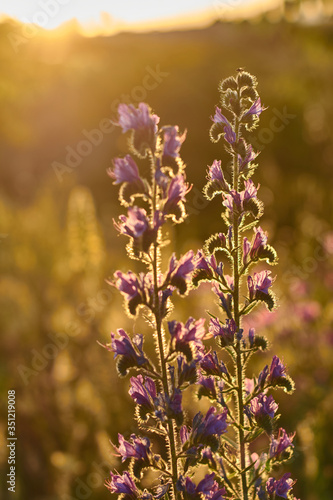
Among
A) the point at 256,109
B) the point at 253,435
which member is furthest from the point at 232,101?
the point at 253,435

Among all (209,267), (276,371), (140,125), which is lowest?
(276,371)

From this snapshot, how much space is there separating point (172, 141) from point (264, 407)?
96 cm

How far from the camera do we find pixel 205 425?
5.58ft

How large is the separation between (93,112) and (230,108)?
20800 millimetres

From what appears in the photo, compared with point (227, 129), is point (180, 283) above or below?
below

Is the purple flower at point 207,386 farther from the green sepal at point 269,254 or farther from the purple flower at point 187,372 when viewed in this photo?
the green sepal at point 269,254

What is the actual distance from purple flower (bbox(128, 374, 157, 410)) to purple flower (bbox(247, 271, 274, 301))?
48 centimetres

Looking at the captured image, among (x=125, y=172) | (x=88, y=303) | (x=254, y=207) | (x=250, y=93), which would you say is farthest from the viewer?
(x=88, y=303)

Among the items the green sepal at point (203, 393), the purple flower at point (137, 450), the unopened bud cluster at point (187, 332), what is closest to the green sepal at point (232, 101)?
the unopened bud cluster at point (187, 332)

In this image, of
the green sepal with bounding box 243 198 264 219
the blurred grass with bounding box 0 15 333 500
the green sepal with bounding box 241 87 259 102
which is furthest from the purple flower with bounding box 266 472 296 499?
the blurred grass with bounding box 0 15 333 500

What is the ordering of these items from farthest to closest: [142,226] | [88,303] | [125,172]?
[88,303]
[125,172]
[142,226]

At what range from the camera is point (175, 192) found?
1700 millimetres

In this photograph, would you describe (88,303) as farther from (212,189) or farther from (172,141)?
(172,141)

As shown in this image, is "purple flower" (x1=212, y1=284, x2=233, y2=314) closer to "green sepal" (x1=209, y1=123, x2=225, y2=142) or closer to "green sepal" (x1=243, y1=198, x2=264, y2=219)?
"green sepal" (x1=243, y1=198, x2=264, y2=219)
